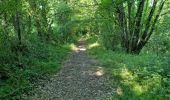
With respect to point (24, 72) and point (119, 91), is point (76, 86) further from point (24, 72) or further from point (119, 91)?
point (24, 72)

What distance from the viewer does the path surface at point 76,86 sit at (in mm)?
9516

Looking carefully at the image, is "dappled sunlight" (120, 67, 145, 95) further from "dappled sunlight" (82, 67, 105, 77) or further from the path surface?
"dappled sunlight" (82, 67, 105, 77)

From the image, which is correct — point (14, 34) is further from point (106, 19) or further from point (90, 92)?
point (106, 19)

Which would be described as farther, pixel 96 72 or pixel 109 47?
pixel 109 47

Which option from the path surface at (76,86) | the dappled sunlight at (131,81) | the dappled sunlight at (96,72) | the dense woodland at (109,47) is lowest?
the path surface at (76,86)

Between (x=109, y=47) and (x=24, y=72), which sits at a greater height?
(x=24, y=72)

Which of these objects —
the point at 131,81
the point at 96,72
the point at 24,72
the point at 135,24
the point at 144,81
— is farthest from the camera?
the point at 135,24

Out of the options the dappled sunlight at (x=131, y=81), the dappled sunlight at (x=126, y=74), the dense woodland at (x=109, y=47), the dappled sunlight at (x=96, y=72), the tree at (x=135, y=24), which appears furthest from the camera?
the tree at (x=135, y=24)

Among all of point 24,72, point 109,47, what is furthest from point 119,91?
point 109,47

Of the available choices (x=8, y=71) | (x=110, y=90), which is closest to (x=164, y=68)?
(x=110, y=90)

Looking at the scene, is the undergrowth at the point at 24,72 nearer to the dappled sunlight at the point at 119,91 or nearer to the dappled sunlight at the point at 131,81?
the dappled sunlight at the point at 119,91

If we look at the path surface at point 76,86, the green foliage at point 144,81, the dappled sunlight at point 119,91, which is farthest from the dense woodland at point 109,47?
the path surface at point 76,86

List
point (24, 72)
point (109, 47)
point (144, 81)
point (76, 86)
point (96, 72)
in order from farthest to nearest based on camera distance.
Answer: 1. point (109, 47)
2. point (96, 72)
3. point (24, 72)
4. point (76, 86)
5. point (144, 81)

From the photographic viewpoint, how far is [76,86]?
10.9 meters
